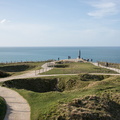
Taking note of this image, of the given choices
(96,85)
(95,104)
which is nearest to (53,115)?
(95,104)

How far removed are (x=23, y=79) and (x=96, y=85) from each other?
15.9m

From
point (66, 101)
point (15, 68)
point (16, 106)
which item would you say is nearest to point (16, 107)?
point (16, 106)

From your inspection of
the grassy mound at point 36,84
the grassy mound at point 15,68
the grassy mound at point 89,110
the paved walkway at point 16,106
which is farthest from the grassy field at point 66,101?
the grassy mound at point 15,68

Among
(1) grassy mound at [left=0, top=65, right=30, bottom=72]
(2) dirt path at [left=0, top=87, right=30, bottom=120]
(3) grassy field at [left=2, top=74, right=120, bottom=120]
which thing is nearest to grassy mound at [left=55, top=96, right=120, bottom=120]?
(3) grassy field at [left=2, top=74, right=120, bottom=120]

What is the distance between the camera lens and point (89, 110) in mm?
18594

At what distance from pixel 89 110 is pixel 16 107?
27.6 ft

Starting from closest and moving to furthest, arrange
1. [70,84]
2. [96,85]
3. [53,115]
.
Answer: [53,115] < [96,85] < [70,84]

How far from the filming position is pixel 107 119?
18.1m

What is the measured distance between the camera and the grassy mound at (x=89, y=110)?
57.1 ft

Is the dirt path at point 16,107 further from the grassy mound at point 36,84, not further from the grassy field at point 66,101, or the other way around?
the grassy mound at point 36,84

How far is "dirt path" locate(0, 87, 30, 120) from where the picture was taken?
17.5 m

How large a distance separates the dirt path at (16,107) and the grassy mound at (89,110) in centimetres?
380

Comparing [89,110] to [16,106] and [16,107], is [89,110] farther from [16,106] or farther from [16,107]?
[16,106]

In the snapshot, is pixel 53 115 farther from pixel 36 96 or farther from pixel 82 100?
pixel 36 96
